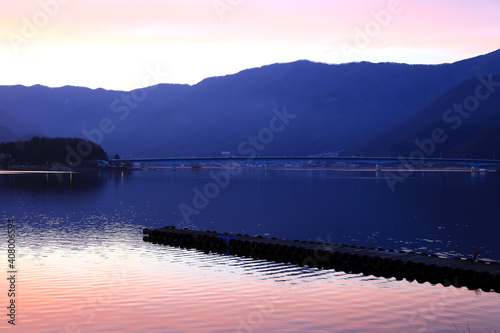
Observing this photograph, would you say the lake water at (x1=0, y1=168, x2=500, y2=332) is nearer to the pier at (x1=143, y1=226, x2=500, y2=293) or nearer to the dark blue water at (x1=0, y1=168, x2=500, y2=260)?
the dark blue water at (x1=0, y1=168, x2=500, y2=260)

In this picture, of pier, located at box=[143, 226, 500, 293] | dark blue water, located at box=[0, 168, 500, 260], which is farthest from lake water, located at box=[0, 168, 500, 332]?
pier, located at box=[143, 226, 500, 293]

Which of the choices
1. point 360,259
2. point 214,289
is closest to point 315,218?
point 360,259

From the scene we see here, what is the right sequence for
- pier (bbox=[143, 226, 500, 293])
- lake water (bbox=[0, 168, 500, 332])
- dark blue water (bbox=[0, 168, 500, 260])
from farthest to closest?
dark blue water (bbox=[0, 168, 500, 260]), pier (bbox=[143, 226, 500, 293]), lake water (bbox=[0, 168, 500, 332])

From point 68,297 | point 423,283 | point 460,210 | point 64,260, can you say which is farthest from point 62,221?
point 460,210

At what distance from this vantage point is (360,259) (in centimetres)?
4097

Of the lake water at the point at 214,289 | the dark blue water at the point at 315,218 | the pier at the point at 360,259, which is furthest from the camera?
the dark blue water at the point at 315,218

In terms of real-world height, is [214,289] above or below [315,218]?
above

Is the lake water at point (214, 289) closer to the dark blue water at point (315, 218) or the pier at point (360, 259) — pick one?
the dark blue water at point (315, 218)

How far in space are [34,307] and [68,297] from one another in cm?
225

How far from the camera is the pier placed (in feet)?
120

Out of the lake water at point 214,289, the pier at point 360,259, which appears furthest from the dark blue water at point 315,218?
the pier at point 360,259

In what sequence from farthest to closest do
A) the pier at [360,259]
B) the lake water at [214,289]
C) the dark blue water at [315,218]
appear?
the dark blue water at [315,218]
the pier at [360,259]
the lake water at [214,289]

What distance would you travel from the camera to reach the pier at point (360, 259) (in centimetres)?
3659

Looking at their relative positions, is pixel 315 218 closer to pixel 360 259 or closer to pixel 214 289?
pixel 360 259
